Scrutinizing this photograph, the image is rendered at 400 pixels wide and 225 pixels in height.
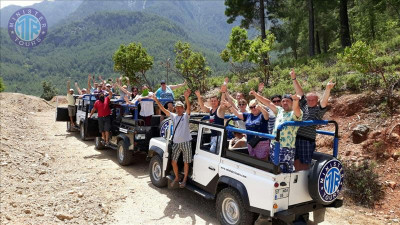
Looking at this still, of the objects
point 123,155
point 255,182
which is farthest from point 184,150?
point 123,155

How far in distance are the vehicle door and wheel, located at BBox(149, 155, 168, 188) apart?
51.5 inches

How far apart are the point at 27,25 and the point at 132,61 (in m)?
12.6

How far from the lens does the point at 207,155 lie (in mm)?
5969

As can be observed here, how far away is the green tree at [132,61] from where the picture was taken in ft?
91.5

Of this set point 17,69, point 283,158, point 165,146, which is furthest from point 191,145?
point 17,69

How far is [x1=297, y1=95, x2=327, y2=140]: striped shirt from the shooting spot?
5.07 metres

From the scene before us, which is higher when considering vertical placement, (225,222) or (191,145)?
(191,145)

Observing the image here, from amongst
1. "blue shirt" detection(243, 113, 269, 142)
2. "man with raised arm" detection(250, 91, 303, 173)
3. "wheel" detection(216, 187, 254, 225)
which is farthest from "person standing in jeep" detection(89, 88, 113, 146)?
"man with raised arm" detection(250, 91, 303, 173)

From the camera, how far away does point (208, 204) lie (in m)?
6.70

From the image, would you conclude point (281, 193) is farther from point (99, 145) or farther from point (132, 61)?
point (132, 61)

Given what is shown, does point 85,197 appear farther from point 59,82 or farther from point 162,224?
point 59,82

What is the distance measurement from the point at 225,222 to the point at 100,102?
633 centimetres

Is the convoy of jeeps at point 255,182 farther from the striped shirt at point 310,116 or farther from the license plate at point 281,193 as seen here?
the striped shirt at point 310,116

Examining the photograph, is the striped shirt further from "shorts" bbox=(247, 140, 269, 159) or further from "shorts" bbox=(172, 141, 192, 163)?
"shorts" bbox=(172, 141, 192, 163)
